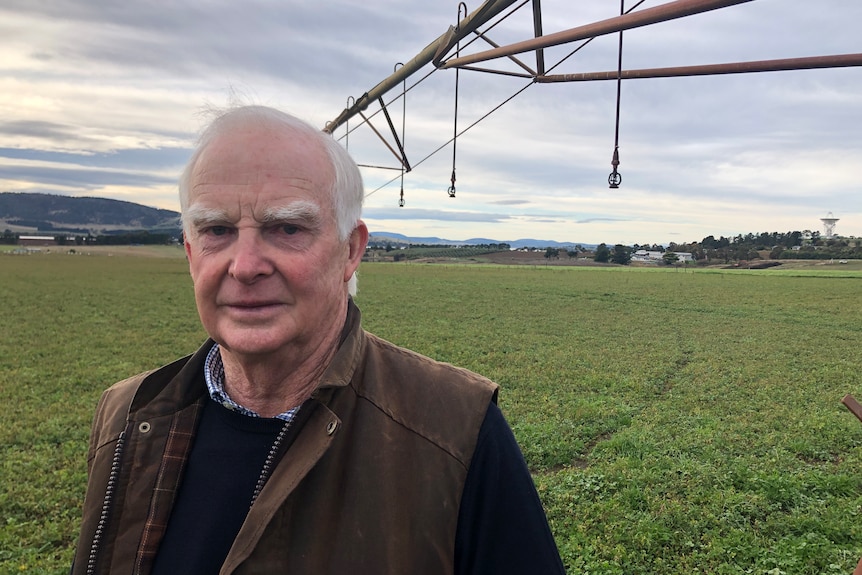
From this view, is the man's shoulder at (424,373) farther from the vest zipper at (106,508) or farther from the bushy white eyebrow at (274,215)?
the vest zipper at (106,508)

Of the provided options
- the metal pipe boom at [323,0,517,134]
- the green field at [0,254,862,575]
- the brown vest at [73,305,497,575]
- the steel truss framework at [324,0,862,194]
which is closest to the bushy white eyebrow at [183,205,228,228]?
the brown vest at [73,305,497,575]

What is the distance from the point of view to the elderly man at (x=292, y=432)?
156 centimetres

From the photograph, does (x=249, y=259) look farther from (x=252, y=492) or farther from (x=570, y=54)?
(x=570, y=54)

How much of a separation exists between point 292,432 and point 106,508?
0.68 meters

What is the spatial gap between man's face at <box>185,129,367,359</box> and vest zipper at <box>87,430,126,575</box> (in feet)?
1.71

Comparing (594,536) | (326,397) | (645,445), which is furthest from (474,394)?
(645,445)

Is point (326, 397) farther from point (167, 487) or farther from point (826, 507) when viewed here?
point (826, 507)

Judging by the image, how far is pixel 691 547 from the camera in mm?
5699

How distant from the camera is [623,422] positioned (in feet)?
32.8

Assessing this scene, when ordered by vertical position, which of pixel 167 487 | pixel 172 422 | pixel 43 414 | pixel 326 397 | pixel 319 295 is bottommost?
pixel 43 414

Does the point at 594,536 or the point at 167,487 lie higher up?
the point at 167,487

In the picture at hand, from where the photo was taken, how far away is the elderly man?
5.12 ft

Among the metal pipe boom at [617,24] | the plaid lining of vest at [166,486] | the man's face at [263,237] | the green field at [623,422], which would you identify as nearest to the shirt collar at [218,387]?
the plaid lining of vest at [166,486]

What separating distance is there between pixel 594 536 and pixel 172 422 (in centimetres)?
513
